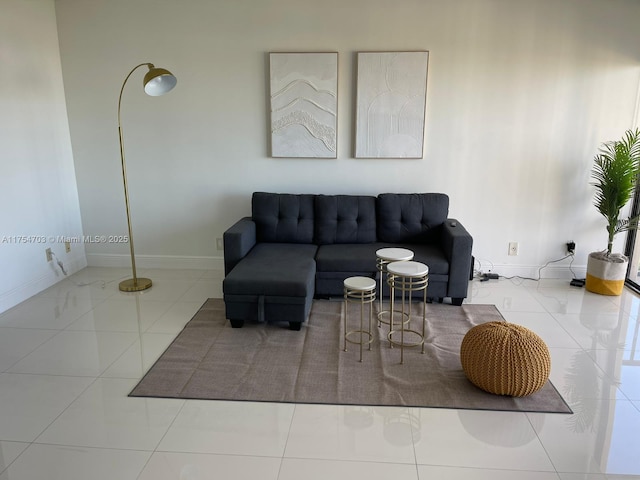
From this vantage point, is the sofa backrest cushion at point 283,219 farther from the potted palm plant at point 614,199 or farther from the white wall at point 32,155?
the potted palm plant at point 614,199

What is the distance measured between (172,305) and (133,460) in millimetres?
1890

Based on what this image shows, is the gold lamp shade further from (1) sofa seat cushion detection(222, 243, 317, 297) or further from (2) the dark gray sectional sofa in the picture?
(1) sofa seat cushion detection(222, 243, 317, 297)

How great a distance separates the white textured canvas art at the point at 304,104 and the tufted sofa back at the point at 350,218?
0.52m

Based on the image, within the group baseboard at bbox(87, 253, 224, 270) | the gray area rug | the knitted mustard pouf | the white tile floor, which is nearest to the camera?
the white tile floor

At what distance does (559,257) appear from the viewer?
4.57 m

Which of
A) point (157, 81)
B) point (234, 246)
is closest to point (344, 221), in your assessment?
point (234, 246)

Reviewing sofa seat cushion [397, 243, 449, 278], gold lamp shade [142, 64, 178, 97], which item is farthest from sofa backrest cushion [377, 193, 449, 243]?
gold lamp shade [142, 64, 178, 97]

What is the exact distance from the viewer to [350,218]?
169 inches

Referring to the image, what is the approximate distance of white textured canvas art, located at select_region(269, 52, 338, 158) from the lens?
4309 millimetres

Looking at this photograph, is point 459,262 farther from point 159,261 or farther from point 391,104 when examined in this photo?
point 159,261

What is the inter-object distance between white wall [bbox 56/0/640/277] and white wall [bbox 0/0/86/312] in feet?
0.63

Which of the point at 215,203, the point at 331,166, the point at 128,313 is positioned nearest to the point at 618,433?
the point at 331,166

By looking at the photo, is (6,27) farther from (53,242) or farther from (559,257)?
(559,257)

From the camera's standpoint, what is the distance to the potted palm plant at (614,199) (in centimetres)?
395
